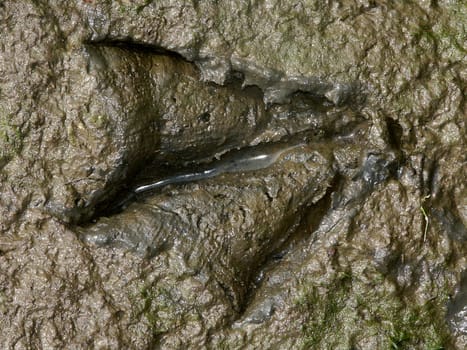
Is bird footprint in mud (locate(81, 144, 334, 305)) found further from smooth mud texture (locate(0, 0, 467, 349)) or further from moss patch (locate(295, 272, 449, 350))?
moss patch (locate(295, 272, 449, 350))

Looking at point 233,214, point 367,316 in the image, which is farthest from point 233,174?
point 367,316

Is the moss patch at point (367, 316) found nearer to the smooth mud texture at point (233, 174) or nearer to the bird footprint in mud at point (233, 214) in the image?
the smooth mud texture at point (233, 174)

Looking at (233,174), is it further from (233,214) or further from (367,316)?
(367,316)

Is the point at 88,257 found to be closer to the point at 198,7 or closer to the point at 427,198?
the point at 198,7

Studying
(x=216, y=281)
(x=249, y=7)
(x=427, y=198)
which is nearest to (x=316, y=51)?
(x=249, y=7)

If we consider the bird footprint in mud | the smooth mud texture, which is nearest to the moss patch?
the smooth mud texture

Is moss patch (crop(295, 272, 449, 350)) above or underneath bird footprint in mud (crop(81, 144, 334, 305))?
underneath

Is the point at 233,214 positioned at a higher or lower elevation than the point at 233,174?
lower

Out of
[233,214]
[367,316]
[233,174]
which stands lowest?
[367,316]

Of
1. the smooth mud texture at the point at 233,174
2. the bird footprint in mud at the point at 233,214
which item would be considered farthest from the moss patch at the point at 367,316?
the bird footprint in mud at the point at 233,214

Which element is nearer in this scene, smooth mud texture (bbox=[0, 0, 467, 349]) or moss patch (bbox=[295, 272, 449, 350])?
smooth mud texture (bbox=[0, 0, 467, 349])
